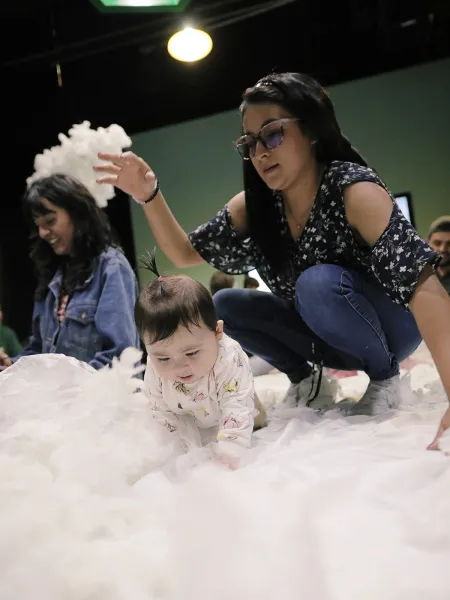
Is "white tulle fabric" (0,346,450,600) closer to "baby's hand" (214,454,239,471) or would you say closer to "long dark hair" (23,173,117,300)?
"baby's hand" (214,454,239,471)

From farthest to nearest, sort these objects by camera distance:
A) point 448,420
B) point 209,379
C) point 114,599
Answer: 1. point 209,379
2. point 448,420
3. point 114,599

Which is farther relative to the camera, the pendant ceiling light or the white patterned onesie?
the pendant ceiling light

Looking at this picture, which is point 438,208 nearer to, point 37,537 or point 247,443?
point 247,443

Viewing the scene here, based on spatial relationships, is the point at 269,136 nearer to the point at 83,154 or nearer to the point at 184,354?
the point at 184,354

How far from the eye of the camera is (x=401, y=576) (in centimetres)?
49

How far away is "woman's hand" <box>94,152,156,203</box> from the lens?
1.20m

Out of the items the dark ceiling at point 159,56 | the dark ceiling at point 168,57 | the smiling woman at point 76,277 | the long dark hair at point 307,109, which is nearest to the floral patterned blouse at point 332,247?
the long dark hair at point 307,109

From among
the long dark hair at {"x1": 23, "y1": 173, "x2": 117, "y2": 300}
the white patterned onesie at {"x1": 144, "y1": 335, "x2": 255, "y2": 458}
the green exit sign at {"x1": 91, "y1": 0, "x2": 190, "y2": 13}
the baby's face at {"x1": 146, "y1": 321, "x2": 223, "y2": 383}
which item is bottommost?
the white patterned onesie at {"x1": 144, "y1": 335, "x2": 255, "y2": 458}

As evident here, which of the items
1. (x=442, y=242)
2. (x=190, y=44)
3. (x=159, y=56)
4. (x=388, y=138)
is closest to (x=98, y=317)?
(x=442, y=242)

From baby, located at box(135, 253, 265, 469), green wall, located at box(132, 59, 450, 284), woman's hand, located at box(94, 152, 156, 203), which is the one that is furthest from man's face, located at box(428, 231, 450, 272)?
baby, located at box(135, 253, 265, 469)

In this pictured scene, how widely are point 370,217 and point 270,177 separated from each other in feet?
0.84

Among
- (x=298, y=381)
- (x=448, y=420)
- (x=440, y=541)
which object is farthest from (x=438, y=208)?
(x=440, y=541)

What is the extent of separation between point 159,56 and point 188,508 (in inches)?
118

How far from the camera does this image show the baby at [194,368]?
34.6 inches
